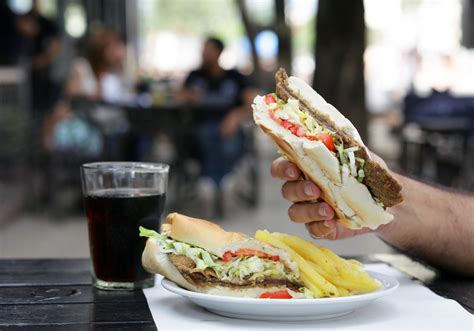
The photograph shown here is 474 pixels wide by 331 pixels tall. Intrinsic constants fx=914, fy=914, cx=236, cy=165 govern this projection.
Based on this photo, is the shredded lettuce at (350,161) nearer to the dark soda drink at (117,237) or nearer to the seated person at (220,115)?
the dark soda drink at (117,237)

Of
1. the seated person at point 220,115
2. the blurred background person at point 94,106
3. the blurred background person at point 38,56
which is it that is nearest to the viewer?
the blurred background person at point 94,106

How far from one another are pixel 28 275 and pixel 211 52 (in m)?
6.57

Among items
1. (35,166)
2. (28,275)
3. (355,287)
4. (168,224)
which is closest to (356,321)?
(355,287)

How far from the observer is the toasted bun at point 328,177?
143cm

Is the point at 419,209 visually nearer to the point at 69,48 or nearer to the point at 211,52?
the point at 211,52

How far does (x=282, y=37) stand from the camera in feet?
41.8

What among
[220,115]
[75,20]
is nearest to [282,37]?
[75,20]

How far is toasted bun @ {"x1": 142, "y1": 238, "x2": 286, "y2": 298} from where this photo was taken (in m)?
1.49

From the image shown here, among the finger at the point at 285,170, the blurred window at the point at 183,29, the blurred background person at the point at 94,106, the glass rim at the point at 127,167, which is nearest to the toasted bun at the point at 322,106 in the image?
the finger at the point at 285,170

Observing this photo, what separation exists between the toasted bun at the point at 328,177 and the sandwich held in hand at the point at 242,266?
0.31 ft

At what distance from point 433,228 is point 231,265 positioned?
0.61m

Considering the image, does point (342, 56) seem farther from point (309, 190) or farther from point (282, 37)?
point (282, 37)

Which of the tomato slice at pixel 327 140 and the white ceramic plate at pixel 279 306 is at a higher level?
the tomato slice at pixel 327 140

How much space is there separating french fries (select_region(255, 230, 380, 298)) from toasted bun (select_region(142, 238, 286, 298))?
0.18ft
